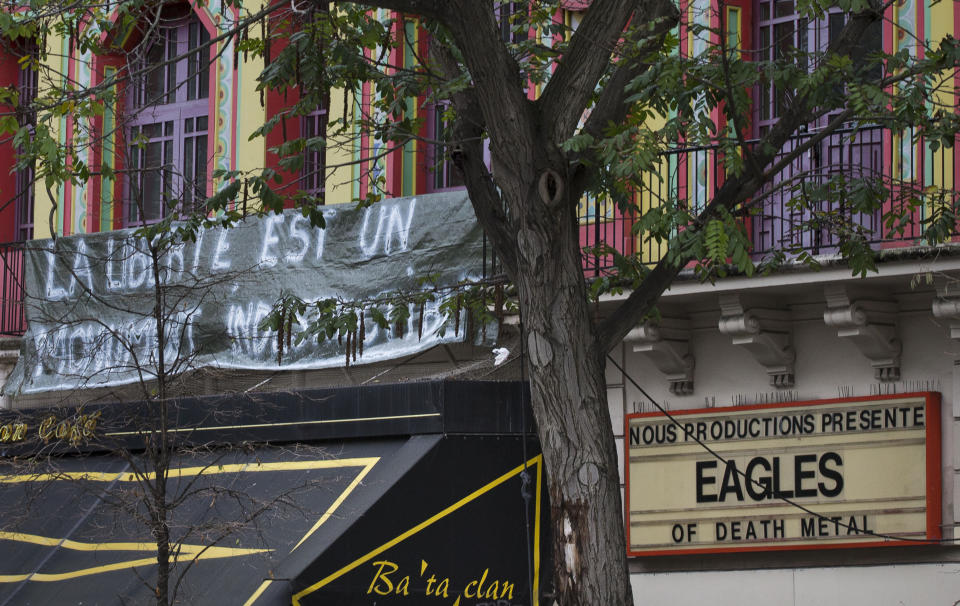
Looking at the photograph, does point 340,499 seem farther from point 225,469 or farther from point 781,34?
point 781,34

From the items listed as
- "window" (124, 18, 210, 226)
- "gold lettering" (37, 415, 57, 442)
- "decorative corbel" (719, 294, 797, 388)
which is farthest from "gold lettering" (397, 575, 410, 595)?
"window" (124, 18, 210, 226)

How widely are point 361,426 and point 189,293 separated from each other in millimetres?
1677

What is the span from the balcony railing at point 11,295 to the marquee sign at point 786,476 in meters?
6.78

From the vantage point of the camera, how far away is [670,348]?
42.2 feet

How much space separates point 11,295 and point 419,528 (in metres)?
6.94

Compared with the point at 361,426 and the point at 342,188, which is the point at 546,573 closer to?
the point at 361,426

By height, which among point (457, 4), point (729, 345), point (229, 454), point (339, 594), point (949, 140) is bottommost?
point (339, 594)

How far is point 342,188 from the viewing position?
15102 mm

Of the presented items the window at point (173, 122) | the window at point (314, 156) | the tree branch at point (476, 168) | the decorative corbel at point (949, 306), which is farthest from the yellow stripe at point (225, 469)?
the decorative corbel at point (949, 306)

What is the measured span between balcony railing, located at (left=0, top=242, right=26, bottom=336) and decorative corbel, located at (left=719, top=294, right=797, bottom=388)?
24.8ft

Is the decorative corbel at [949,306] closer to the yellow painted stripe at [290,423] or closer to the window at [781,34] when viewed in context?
the window at [781,34]

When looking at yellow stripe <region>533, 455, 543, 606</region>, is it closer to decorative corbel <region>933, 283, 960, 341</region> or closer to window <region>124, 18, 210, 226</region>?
decorative corbel <region>933, 283, 960, 341</region>

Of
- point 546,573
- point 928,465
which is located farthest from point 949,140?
point 546,573

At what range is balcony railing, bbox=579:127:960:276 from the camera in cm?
1116
